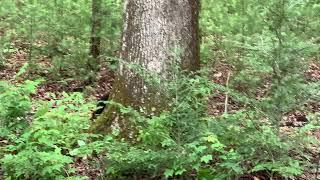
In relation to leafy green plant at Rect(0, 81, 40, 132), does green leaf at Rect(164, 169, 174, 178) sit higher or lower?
lower

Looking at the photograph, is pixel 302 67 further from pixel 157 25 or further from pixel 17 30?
pixel 17 30

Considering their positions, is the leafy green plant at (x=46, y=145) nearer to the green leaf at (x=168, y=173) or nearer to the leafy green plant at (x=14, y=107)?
the leafy green plant at (x=14, y=107)

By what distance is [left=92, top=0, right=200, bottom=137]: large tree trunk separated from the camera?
530cm

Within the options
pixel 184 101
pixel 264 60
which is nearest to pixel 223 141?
pixel 184 101

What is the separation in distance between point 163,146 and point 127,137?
3.23 feet

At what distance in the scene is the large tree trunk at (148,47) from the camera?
5301 millimetres

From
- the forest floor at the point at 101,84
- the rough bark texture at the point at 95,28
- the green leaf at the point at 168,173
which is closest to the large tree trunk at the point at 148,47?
the green leaf at the point at 168,173

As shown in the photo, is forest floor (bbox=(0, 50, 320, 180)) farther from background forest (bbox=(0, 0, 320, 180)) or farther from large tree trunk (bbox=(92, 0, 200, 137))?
large tree trunk (bbox=(92, 0, 200, 137))

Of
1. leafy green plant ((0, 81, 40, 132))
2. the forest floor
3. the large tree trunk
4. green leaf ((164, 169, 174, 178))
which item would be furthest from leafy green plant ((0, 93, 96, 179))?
the forest floor

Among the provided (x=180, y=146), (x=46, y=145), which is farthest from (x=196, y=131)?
(x=46, y=145)

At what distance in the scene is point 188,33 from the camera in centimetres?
554

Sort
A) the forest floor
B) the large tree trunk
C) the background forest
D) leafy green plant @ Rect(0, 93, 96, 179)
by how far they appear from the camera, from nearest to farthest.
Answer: the background forest → leafy green plant @ Rect(0, 93, 96, 179) → the large tree trunk → the forest floor

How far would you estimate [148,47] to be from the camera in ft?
17.5

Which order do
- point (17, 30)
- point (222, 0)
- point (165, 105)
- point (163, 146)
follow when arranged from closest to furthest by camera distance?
point (163, 146), point (165, 105), point (17, 30), point (222, 0)
